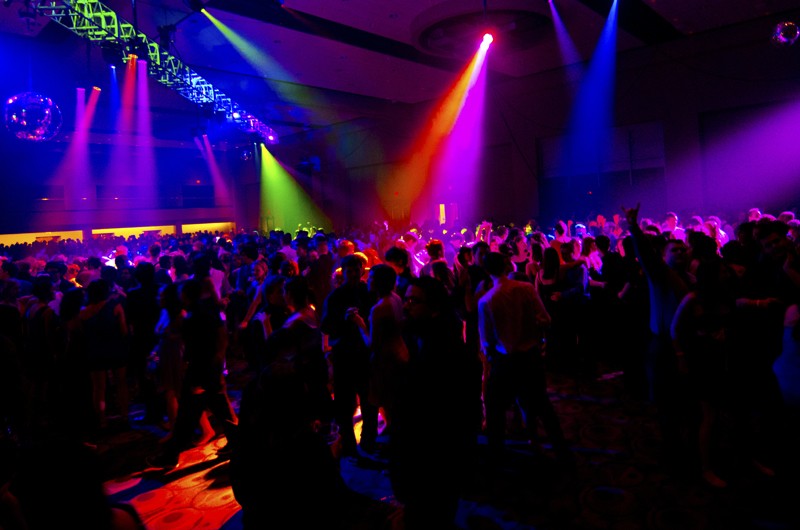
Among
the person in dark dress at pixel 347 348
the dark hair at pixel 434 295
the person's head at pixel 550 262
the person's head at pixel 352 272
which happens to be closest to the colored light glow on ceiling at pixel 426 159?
A: the person's head at pixel 550 262

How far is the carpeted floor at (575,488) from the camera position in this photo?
3080 mm

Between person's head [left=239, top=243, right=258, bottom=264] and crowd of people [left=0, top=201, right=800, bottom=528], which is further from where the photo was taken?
person's head [left=239, top=243, right=258, bottom=264]

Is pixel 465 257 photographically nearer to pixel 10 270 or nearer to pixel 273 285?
pixel 273 285

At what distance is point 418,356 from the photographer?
94.7 inches

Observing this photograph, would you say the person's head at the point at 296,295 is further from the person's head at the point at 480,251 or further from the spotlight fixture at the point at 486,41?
the spotlight fixture at the point at 486,41

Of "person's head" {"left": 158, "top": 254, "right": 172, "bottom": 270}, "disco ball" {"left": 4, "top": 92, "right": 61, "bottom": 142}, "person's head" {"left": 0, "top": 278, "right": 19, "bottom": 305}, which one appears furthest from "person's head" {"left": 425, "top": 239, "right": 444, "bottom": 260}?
"disco ball" {"left": 4, "top": 92, "right": 61, "bottom": 142}

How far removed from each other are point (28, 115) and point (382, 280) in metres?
5.97

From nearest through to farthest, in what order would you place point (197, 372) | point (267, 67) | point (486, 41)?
1. point (197, 372)
2. point (486, 41)
3. point (267, 67)

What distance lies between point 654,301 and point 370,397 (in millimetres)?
2067

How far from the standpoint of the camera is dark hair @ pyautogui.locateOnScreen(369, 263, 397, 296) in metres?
3.61

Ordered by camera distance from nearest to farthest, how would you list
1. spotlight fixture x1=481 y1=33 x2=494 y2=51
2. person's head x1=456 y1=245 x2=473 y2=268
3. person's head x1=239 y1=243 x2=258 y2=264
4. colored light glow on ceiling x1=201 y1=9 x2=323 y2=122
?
person's head x1=456 y1=245 x2=473 y2=268 < person's head x1=239 y1=243 x2=258 y2=264 < colored light glow on ceiling x1=201 y1=9 x2=323 y2=122 < spotlight fixture x1=481 y1=33 x2=494 y2=51

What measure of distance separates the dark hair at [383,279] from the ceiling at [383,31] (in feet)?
20.7

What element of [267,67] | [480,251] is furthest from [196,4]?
[480,251]

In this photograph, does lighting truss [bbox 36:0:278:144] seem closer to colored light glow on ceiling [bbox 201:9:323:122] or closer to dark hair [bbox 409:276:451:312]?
colored light glow on ceiling [bbox 201:9:323:122]
